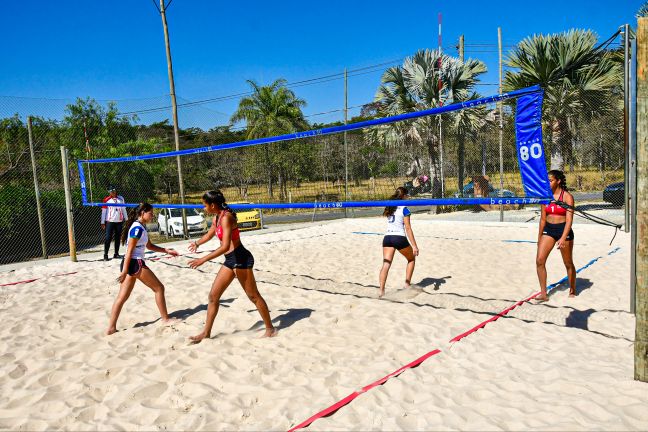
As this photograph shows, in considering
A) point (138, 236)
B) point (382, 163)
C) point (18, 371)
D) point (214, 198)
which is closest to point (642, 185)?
point (214, 198)

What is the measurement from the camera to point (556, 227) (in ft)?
16.7

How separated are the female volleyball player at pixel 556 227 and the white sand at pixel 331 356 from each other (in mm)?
486

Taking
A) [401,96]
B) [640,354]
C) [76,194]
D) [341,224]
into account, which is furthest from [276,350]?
[401,96]

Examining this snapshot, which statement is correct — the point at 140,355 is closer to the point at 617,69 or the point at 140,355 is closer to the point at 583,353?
the point at 583,353

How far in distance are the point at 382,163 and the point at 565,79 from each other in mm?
8031

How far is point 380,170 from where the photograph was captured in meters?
7.00

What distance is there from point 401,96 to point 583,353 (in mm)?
14858

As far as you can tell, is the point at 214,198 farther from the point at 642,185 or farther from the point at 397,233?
the point at 642,185

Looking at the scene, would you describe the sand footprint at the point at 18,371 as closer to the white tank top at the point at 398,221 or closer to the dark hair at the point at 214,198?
the dark hair at the point at 214,198

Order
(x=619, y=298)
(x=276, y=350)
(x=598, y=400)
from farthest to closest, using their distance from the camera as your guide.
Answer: (x=619, y=298)
(x=276, y=350)
(x=598, y=400)

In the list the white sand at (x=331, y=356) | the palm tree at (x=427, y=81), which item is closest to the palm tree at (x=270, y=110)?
the palm tree at (x=427, y=81)

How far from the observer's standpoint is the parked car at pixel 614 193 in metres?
12.6

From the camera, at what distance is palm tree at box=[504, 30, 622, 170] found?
10.8 meters

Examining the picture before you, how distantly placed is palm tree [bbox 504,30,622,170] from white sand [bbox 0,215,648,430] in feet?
16.7
